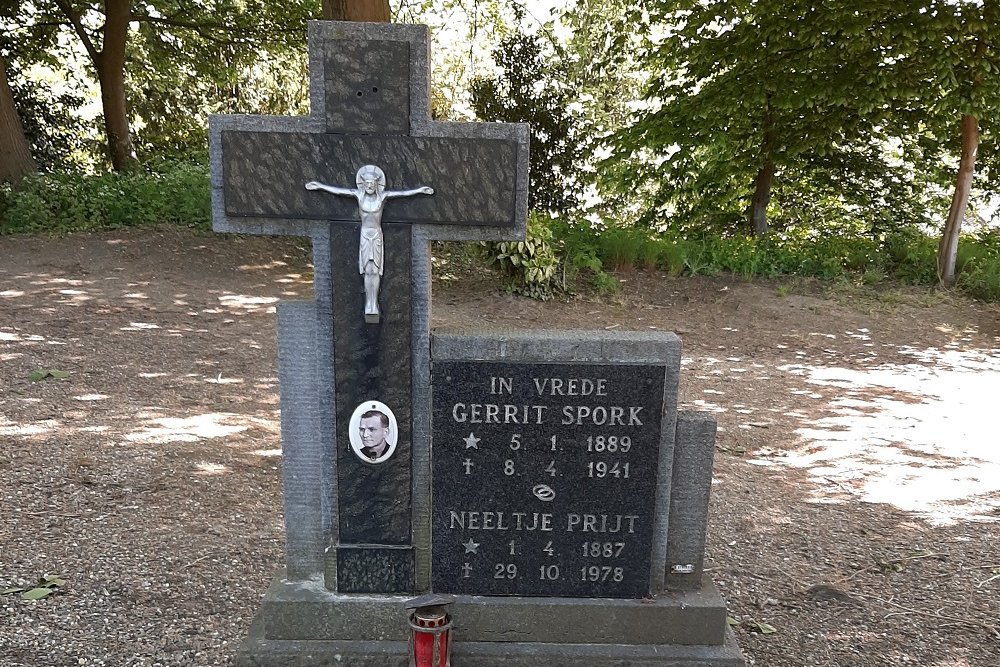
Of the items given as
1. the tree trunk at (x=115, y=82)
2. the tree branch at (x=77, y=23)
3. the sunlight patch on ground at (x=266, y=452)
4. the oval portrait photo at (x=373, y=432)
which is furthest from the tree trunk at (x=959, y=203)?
the tree branch at (x=77, y=23)

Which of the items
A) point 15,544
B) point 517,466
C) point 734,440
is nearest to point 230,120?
point 517,466

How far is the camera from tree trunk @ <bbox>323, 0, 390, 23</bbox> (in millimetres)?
8766

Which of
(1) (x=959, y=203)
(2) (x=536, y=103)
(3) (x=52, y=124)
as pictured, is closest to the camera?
(1) (x=959, y=203)

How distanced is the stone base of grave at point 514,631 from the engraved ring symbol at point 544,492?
16.2 inches

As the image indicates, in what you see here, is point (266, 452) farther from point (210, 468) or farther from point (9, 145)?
point (9, 145)

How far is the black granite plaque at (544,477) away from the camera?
2900 mm

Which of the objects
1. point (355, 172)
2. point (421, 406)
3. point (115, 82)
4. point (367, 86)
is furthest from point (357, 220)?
point (115, 82)

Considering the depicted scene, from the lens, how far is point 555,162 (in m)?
15.1

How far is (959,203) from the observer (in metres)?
12.1

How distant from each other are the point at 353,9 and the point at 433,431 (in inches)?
286

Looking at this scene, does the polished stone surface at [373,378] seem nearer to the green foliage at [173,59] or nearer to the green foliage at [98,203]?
the green foliage at [98,203]

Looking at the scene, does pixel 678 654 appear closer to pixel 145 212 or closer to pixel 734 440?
pixel 734 440

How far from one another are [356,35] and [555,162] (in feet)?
41.6

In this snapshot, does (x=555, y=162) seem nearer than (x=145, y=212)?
No
